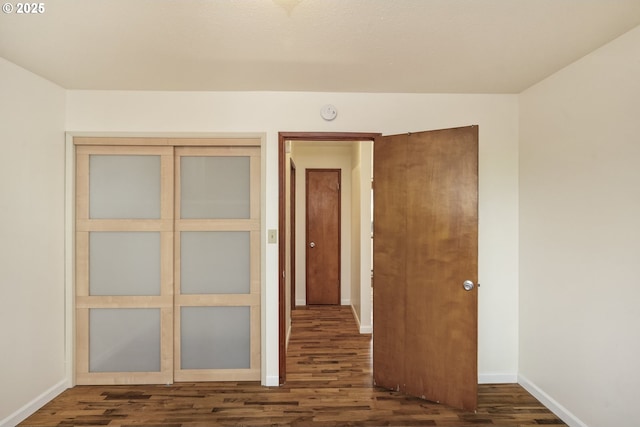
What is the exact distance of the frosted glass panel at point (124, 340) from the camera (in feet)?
9.24

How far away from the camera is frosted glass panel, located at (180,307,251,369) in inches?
113

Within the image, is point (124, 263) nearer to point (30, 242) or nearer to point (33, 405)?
point (30, 242)

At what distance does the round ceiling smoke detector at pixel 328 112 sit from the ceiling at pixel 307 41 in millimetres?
163

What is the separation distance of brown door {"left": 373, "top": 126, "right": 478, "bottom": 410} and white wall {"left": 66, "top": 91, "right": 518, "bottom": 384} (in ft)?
1.23

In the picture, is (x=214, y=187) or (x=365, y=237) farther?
(x=365, y=237)

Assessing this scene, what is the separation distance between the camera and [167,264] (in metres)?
2.83

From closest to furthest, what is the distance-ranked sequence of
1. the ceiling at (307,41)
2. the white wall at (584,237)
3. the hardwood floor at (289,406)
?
the ceiling at (307,41) → the white wall at (584,237) → the hardwood floor at (289,406)

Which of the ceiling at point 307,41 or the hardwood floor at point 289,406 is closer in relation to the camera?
the ceiling at point 307,41

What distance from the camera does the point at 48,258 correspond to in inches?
101

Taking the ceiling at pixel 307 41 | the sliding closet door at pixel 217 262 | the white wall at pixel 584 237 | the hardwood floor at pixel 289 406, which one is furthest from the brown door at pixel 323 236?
the white wall at pixel 584 237

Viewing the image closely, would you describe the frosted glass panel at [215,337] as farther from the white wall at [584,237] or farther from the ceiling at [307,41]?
the white wall at [584,237]

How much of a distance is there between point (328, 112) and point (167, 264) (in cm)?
188

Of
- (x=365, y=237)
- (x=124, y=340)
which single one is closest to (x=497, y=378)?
(x=365, y=237)

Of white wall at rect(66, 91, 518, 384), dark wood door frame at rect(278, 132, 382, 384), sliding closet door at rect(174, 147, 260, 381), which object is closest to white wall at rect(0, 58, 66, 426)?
white wall at rect(66, 91, 518, 384)
